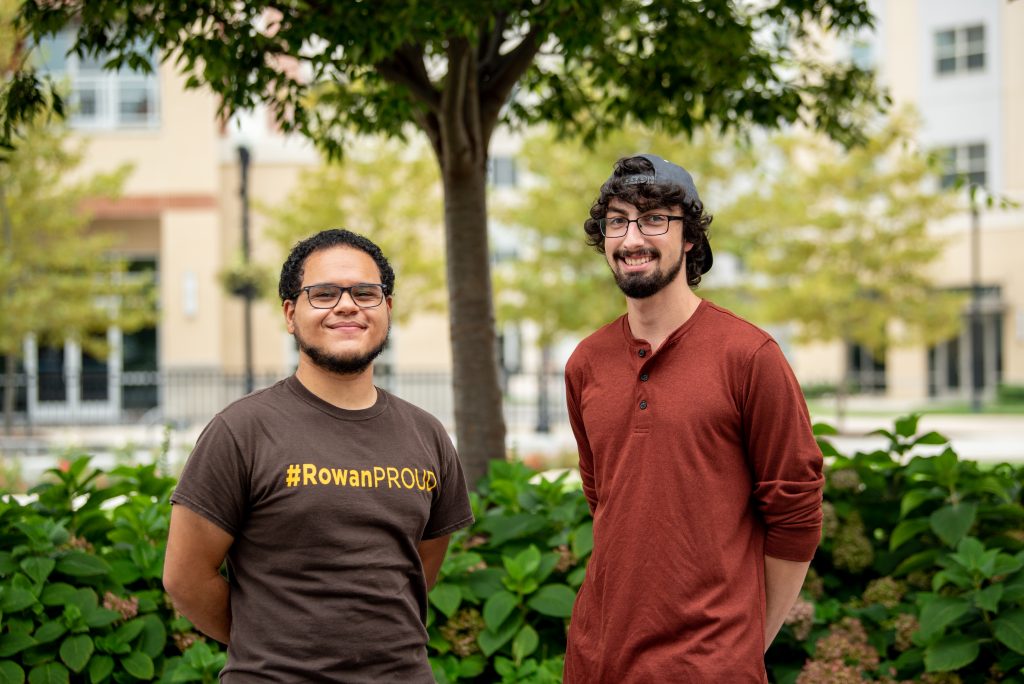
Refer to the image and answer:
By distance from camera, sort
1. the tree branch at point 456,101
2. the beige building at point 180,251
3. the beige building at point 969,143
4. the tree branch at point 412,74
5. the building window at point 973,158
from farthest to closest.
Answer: the building window at point 973,158, the beige building at point 969,143, the beige building at point 180,251, the tree branch at point 412,74, the tree branch at point 456,101

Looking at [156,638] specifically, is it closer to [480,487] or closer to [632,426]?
[480,487]

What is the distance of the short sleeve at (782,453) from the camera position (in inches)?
102

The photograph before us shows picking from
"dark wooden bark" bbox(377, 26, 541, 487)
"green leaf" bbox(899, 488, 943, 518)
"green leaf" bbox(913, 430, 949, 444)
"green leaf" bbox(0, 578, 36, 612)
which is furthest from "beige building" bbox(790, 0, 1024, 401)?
"green leaf" bbox(0, 578, 36, 612)

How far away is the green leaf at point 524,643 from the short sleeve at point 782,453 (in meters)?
1.88

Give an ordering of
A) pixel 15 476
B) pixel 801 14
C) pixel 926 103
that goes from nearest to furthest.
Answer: pixel 801 14
pixel 15 476
pixel 926 103

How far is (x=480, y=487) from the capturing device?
553 cm

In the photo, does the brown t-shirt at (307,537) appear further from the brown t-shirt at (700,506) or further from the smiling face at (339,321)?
the brown t-shirt at (700,506)

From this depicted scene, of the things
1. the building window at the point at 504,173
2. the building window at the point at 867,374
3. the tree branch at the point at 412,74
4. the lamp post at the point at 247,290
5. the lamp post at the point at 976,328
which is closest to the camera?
the tree branch at the point at 412,74

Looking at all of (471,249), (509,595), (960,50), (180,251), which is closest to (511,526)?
(509,595)

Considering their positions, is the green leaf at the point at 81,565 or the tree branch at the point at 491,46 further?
the tree branch at the point at 491,46

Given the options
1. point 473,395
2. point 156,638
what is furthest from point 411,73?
point 156,638

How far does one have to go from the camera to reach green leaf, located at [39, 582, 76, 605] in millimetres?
4273

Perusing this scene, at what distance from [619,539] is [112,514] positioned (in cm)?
309

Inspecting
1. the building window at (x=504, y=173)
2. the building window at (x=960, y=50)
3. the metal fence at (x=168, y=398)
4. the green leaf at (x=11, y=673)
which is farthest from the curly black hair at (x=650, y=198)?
the building window at (x=504, y=173)
